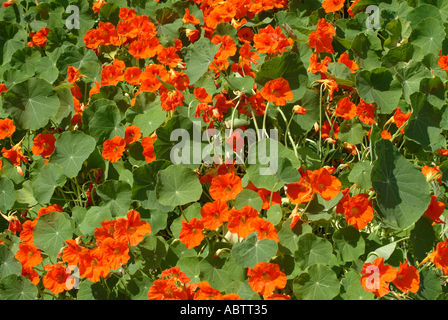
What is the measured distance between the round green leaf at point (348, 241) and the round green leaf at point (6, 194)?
4.53ft

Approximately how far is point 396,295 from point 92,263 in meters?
1.03

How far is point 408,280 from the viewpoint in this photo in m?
1.27

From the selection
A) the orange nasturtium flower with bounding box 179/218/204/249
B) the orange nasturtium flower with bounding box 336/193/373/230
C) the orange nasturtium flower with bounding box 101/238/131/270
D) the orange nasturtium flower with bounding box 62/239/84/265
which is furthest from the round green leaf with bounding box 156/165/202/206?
the orange nasturtium flower with bounding box 336/193/373/230

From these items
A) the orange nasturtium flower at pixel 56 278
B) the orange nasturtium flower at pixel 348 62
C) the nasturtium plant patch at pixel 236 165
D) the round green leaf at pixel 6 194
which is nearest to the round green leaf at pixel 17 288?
the nasturtium plant patch at pixel 236 165

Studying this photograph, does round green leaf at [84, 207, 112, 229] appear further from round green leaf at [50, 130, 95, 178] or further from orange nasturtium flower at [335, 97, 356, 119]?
orange nasturtium flower at [335, 97, 356, 119]

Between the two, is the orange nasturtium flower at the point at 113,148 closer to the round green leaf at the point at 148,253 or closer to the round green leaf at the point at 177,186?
→ the round green leaf at the point at 177,186

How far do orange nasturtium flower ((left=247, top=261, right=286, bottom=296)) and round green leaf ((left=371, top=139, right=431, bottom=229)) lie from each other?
0.44 m

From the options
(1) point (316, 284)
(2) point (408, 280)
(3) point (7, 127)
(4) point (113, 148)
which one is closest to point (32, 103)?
→ (3) point (7, 127)

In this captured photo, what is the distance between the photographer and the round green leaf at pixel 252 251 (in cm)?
128

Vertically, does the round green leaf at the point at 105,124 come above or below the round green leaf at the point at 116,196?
above

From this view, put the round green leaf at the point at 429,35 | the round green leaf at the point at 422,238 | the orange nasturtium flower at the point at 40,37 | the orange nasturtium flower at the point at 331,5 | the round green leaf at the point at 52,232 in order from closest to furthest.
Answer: the round green leaf at the point at 422,238 → the round green leaf at the point at 52,232 → the round green leaf at the point at 429,35 → the orange nasturtium flower at the point at 331,5 → the orange nasturtium flower at the point at 40,37

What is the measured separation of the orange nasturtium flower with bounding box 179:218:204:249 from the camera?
4.52 ft
